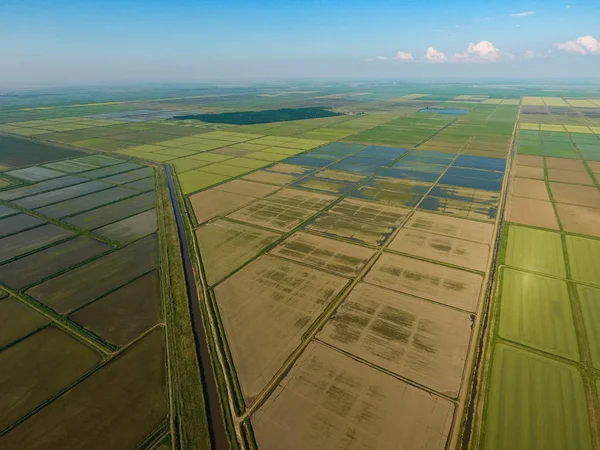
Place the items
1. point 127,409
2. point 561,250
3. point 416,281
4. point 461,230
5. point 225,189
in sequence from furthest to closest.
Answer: point 225,189 < point 461,230 < point 561,250 < point 416,281 < point 127,409

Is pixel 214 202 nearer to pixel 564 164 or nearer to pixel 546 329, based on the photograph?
pixel 546 329

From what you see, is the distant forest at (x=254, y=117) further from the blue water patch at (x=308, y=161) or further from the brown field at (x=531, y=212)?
the brown field at (x=531, y=212)

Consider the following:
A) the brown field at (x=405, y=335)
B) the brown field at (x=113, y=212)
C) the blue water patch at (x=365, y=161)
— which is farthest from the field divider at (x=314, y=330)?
the brown field at (x=113, y=212)

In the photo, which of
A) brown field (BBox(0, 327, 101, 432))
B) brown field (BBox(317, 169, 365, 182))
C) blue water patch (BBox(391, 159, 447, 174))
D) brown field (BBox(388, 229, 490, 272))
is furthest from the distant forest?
brown field (BBox(0, 327, 101, 432))

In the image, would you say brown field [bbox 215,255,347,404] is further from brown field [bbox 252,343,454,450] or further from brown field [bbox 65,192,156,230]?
brown field [bbox 65,192,156,230]

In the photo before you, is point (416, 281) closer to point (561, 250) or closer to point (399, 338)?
point (399, 338)

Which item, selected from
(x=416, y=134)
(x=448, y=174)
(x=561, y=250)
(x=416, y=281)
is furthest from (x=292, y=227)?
(x=416, y=134)
